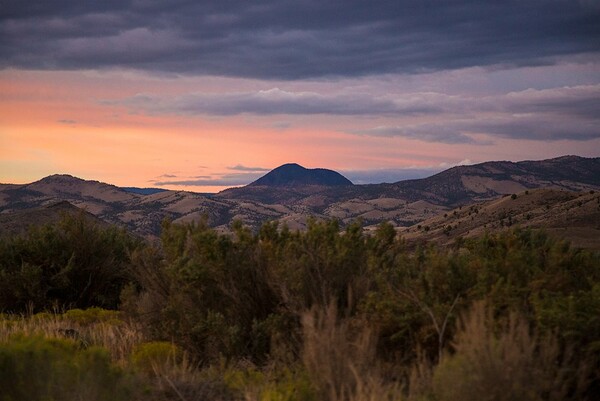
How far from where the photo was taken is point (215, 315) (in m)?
9.75

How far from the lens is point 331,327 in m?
7.28

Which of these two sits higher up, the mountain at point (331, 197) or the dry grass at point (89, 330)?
the mountain at point (331, 197)

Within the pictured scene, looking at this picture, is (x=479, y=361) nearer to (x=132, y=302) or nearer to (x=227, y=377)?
(x=227, y=377)

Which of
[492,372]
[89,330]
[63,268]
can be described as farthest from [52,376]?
[63,268]

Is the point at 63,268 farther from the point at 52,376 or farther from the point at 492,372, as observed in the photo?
the point at 492,372

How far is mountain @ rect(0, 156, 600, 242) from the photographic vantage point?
108m

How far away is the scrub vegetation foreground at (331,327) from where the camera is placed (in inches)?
255

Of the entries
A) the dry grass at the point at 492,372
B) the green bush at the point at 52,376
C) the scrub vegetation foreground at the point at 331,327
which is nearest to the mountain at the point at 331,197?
the scrub vegetation foreground at the point at 331,327

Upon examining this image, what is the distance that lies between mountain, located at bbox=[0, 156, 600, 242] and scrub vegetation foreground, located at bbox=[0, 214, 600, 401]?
221ft

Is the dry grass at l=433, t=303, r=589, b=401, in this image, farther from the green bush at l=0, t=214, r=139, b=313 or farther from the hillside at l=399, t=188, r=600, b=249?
the hillside at l=399, t=188, r=600, b=249

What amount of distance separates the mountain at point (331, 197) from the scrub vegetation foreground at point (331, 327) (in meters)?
67.4

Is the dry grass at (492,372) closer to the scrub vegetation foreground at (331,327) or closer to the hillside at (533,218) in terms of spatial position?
the scrub vegetation foreground at (331,327)

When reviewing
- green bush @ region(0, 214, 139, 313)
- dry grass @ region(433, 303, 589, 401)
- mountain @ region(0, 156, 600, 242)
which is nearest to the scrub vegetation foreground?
dry grass @ region(433, 303, 589, 401)

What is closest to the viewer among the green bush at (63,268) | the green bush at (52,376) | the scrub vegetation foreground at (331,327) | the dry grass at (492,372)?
the dry grass at (492,372)
